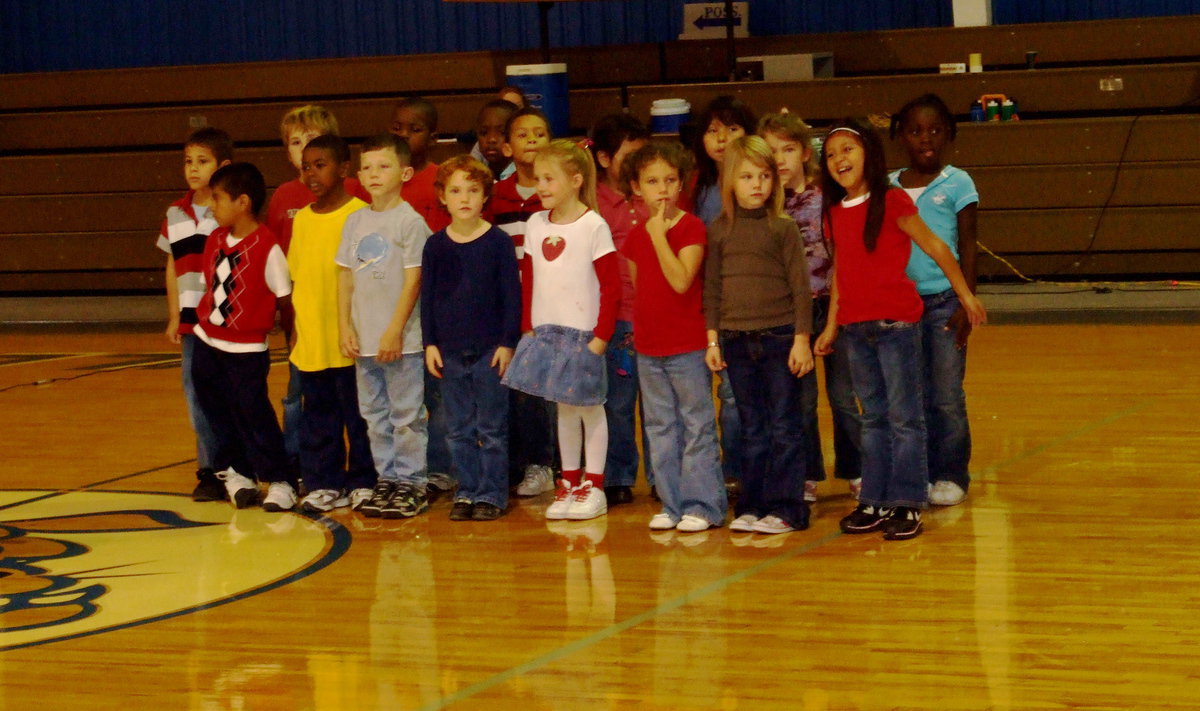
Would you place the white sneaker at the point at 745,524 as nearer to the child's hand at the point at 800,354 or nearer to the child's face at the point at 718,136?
the child's hand at the point at 800,354

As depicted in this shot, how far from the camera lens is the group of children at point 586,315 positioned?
4148 mm

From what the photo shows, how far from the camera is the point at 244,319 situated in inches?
184

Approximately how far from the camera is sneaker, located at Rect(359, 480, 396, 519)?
4.58 meters

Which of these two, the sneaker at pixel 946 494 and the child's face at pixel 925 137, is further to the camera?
the sneaker at pixel 946 494

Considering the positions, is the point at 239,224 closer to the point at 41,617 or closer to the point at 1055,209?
the point at 41,617

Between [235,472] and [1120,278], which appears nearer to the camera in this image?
[235,472]

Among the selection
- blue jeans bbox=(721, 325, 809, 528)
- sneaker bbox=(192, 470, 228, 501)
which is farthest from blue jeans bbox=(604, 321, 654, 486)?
sneaker bbox=(192, 470, 228, 501)

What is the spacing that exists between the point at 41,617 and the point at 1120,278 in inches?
296

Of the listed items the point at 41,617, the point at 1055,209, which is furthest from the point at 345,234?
the point at 1055,209

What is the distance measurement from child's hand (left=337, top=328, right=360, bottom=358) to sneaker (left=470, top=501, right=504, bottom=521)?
572 mm

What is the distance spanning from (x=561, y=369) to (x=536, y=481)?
64cm

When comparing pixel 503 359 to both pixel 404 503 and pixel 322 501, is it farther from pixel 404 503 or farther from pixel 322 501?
pixel 322 501

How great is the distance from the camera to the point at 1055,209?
9.56 metres

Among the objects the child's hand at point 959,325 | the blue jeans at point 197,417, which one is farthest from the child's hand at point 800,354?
the blue jeans at point 197,417
